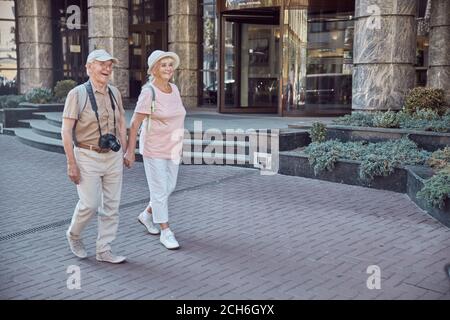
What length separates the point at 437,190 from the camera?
6.41 meters

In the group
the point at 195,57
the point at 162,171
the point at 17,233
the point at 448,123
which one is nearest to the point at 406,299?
the point at 162,171

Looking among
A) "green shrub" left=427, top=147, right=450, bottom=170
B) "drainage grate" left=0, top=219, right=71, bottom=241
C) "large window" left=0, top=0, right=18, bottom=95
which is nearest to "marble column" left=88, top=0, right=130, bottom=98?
"large window" left=0, top=0, right=18, bottom=95

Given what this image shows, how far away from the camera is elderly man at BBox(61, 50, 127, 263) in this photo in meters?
4.96

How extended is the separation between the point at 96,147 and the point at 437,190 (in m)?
3.88

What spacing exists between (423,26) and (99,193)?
12.9 metres

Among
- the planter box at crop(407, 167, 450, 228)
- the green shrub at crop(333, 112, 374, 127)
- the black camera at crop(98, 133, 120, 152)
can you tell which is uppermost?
the black camera at crop(98, 133, 120, 152)

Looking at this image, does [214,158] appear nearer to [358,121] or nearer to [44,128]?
[358,121]

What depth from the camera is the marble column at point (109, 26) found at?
16.4 meters

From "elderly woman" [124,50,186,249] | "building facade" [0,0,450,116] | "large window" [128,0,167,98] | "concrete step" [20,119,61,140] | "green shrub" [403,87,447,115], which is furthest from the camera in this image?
"large window" [128,0,167,98]

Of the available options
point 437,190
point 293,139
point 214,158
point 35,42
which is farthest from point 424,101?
point 35,42

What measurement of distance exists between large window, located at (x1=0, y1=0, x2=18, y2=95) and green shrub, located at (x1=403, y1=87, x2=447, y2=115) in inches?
596

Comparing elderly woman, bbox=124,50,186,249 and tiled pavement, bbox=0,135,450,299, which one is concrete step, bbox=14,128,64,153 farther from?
elderly woman, bbox=124,50,186,249

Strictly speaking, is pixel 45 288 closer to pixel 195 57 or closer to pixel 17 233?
pixel 17 233

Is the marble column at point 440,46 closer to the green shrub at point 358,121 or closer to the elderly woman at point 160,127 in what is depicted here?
the green shrub at point 358,121
